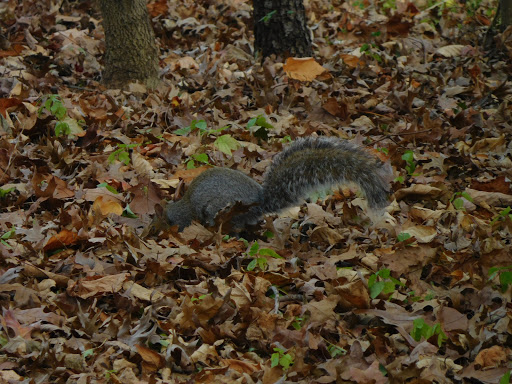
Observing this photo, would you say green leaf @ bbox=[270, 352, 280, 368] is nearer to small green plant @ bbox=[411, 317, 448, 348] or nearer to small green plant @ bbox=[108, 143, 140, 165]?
small green plant @ bbox=[411, 317, 448, 348]

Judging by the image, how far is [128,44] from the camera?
267 inches

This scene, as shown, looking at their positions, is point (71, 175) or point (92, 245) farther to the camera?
point (71, 175)

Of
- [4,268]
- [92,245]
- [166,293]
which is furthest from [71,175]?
[166,293]

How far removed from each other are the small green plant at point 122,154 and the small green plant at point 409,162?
2173 millimetres

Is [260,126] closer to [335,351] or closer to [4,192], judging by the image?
[4,192]

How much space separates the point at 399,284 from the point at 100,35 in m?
6.21

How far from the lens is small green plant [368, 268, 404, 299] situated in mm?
3443

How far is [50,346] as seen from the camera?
3203 mm

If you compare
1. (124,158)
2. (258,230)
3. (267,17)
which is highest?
(267,17)

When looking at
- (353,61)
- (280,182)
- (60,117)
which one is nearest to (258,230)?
(280,182)

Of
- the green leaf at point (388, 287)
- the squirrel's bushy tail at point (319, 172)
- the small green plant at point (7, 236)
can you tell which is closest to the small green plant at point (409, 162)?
the squirrel's bushy tail at point (319, 172)

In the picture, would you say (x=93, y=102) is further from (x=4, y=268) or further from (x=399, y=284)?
(x=399, y=284)

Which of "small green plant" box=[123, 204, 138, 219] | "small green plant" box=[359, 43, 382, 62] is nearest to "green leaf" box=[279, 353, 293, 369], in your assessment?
"small green plant" box=[123, 204, 138, 219]

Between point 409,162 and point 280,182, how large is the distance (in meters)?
1.34
